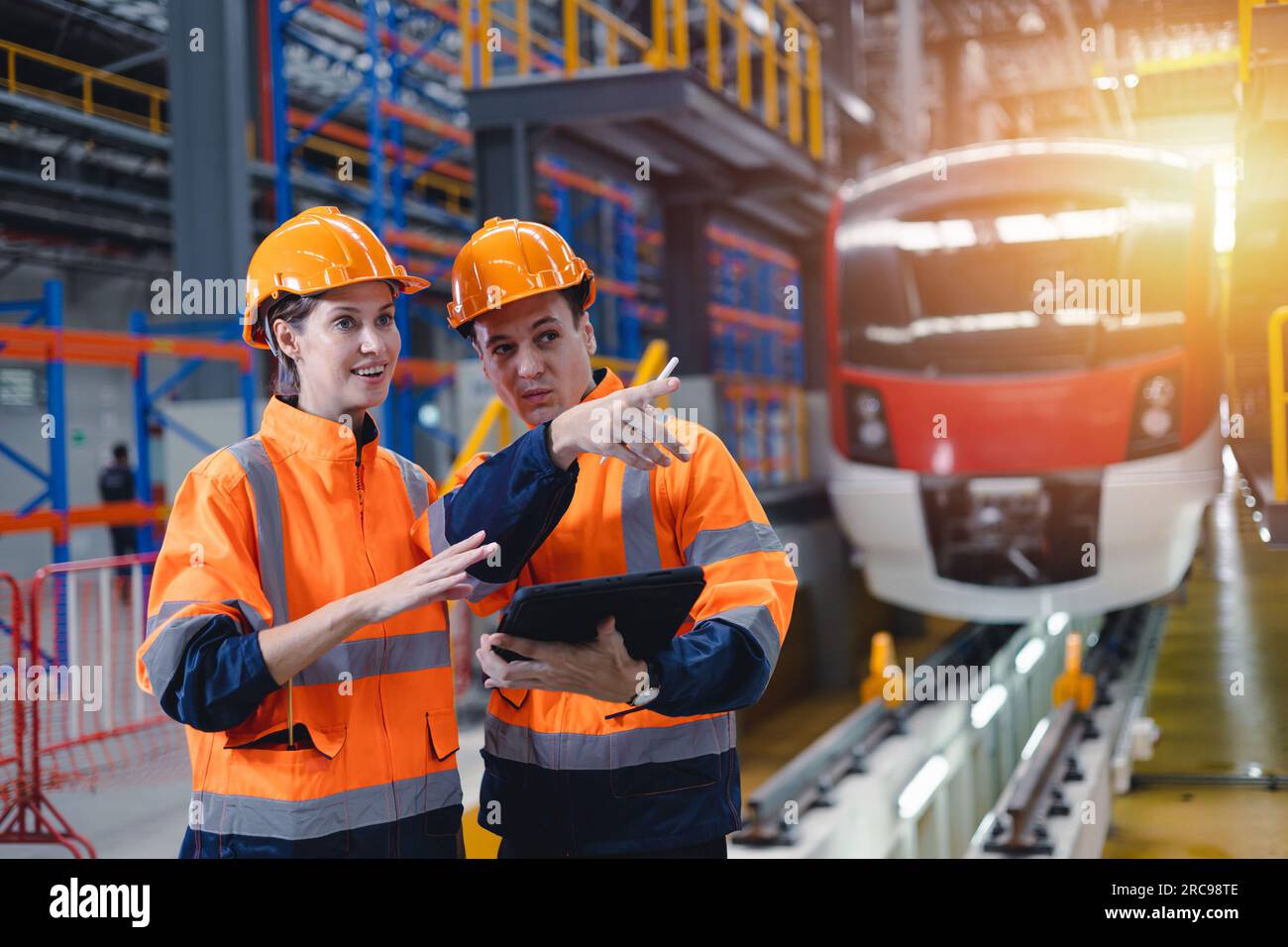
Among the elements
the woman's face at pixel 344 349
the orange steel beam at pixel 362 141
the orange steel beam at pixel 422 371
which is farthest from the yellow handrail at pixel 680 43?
the woman's face at pixel 344 349

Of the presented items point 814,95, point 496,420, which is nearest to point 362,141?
point 814,95

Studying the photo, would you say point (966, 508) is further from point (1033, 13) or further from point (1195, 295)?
point (1033, 13)

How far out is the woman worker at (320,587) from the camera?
5.46 feet

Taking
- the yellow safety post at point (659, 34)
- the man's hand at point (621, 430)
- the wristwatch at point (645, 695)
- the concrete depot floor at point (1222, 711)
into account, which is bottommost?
the concrete depot floor at point (1222, 711)

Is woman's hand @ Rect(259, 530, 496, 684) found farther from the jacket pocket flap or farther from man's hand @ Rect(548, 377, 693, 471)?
the jacket pocket flap

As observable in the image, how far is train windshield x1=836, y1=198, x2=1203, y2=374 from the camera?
5551mm

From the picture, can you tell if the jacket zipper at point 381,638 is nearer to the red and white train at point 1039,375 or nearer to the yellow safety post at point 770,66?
the red and white train at point 1039,375

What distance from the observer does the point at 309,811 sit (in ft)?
5.92

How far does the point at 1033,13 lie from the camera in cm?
735

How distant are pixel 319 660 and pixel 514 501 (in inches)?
17.1

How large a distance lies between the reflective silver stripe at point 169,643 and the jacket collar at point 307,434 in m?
0.28

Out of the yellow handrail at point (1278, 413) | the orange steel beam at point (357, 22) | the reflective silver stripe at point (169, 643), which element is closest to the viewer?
the reflective silver stripe at point (169, 643)
